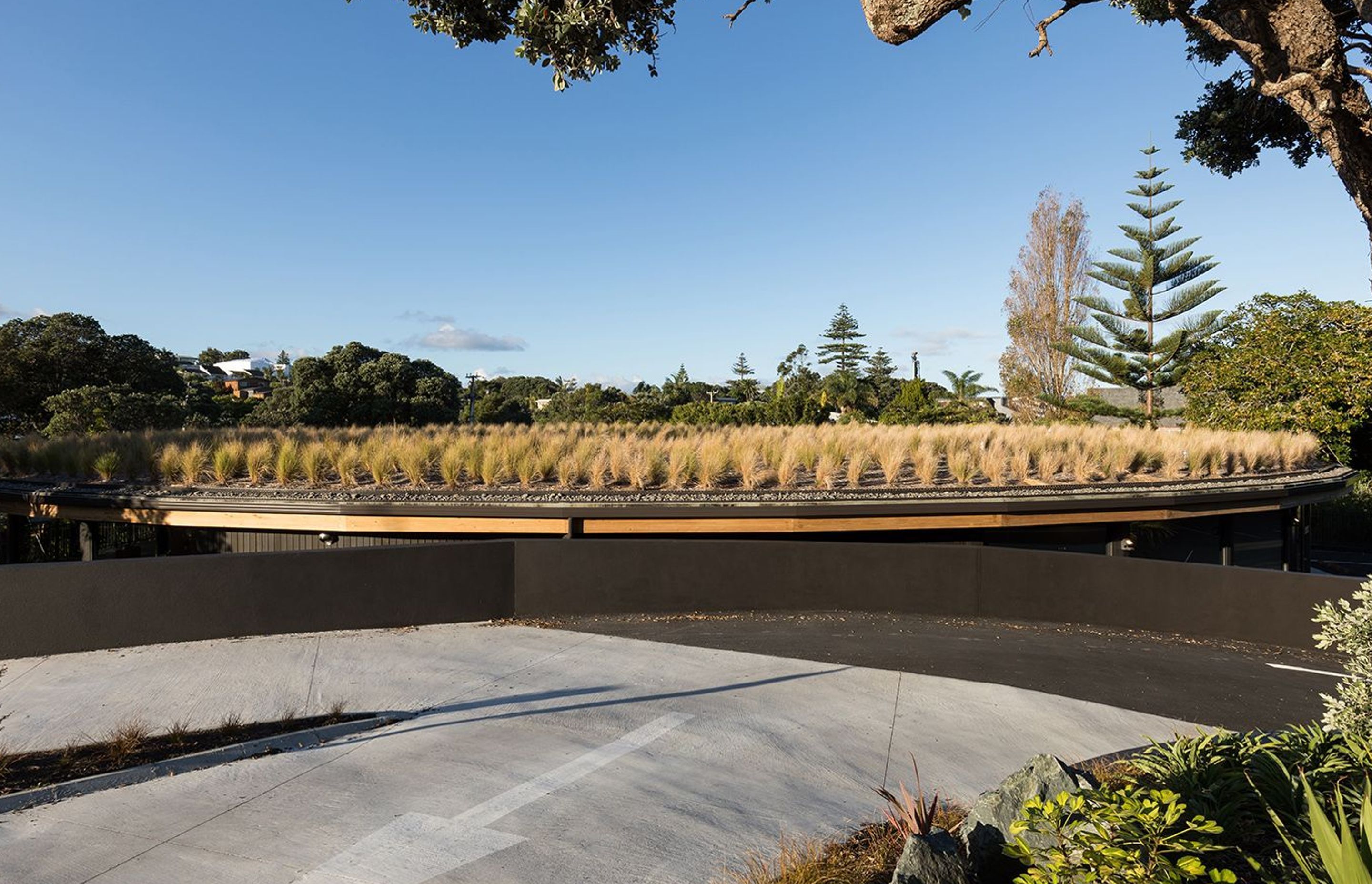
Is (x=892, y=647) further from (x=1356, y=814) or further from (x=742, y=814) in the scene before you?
(x=1356, y=814)

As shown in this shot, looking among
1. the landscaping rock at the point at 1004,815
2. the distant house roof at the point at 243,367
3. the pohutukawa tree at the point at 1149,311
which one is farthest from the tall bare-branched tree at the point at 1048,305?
the distant house roof at the point at 243,367

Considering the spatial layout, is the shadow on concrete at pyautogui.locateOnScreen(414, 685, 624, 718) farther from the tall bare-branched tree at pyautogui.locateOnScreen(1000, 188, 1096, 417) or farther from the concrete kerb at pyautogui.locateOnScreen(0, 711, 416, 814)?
the tall bare-branched tree at pyautogui.locateOnScreen(1000, 188, 1096, 417)

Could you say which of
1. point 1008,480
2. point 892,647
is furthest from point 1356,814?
point 1008,480

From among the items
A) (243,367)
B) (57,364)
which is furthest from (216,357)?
(57,364)

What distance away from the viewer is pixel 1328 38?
434 cm

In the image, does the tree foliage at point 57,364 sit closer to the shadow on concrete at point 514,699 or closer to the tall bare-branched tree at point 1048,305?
the shadow on concrete at point 514,699

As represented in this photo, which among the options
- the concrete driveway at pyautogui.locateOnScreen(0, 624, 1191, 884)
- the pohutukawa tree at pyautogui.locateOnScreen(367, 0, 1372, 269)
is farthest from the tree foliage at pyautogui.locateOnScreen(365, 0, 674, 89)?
the concrete driveway at pyautogui.locateOnScreen(0, 624, 1191, 884)

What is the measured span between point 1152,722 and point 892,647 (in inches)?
105

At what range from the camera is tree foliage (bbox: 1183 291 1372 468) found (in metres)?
19.1

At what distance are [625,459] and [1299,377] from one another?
65.0 feet

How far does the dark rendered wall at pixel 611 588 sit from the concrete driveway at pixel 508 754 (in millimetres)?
442

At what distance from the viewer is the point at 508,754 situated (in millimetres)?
5215

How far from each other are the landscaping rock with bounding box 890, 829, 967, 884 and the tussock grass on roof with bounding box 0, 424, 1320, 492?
839 centimetres

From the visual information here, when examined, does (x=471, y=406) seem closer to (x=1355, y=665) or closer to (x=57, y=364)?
Result: (x=57, y=364)
